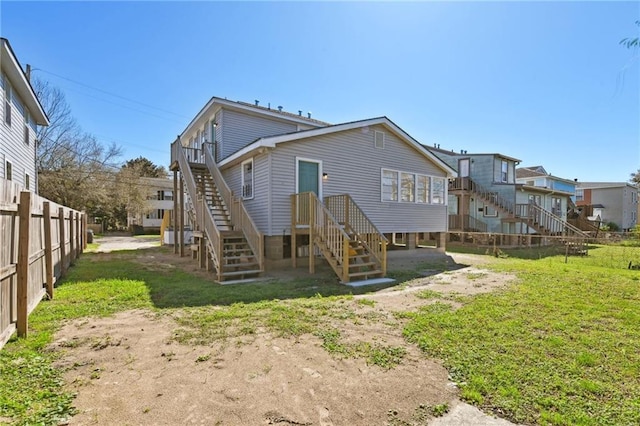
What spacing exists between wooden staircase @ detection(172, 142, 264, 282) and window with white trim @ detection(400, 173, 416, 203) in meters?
6.89

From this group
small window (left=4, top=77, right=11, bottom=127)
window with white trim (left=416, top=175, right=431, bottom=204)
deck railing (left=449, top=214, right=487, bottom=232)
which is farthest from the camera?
deck railing (left=449, top=214, right=487, bottom=232)

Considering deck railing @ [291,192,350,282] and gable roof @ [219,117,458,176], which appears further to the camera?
gable roof @ [219,117,458,176]

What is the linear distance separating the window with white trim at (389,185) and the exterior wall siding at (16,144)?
11.9 meters

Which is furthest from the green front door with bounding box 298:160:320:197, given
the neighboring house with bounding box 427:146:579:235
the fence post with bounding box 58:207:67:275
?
the neighboring house with bounding box 427:146:579:235

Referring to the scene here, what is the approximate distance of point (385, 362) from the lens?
12.0ft

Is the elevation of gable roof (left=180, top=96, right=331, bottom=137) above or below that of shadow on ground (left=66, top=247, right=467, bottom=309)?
above

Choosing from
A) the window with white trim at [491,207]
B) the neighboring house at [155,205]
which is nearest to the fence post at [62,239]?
the window with white trim at [491,207]

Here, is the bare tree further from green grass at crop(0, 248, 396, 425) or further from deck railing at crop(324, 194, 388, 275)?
deck railing at crop(324, 194, 388, 275)

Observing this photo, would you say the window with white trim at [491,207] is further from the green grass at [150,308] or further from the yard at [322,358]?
the green grass at [150,308]

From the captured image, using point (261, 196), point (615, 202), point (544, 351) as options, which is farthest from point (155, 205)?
point (615, 202)

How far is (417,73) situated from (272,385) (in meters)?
12.5

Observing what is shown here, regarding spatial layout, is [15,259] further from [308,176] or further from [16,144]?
[16,144]

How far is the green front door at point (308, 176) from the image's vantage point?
10883mm

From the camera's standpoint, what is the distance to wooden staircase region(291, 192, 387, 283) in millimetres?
8555
